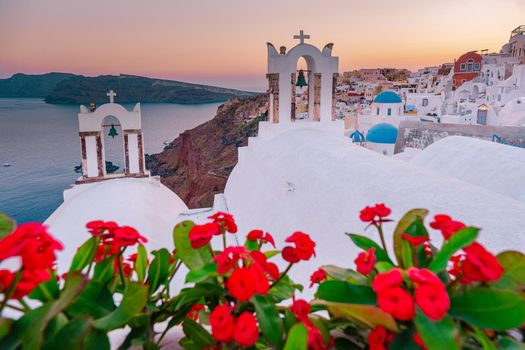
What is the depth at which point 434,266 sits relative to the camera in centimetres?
103

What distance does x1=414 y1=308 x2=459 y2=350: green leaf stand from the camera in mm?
798

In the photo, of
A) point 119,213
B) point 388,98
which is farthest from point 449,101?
point 119,213

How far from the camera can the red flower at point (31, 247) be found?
811 mm

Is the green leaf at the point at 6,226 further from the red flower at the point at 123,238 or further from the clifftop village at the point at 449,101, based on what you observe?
the clifftop village at the point at 449,101

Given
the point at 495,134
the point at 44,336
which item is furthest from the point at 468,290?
the point at 495,134

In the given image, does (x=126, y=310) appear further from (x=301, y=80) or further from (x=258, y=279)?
(x=301, y=80)

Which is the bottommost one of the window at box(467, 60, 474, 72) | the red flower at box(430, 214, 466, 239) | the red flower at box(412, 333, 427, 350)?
the red flower at box(412, 333, 427, 350)

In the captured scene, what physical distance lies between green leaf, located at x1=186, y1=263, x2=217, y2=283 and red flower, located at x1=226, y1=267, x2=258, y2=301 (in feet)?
0.43

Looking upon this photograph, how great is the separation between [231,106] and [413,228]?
4482cm

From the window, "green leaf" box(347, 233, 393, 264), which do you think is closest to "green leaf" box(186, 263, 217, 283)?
"green leaf" box(347, 233, 393, 264)

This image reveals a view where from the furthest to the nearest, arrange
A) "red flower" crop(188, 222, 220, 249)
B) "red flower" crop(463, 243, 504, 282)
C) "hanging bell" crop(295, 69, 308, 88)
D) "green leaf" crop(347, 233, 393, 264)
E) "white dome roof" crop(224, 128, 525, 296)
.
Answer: "hanging bell" crop(295, 69, 308, 88) < "white dome roof" crop(224, 128, 525, 296) < "green leaf" crop(347, 233, 393, 264) < "red flower" crop(188, 222, 220, 249) < "red flower" crop(463, 243, 504, 282)

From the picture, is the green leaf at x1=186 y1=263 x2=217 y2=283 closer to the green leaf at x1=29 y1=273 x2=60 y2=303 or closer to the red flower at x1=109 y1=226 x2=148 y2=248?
the red flower at x1=109 y1=226 x2=148 y2=248

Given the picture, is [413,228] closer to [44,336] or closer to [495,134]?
[44,336]

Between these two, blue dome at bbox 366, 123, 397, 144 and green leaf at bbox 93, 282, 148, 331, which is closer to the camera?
green leaf at bbox 93, 282, 148, 331
